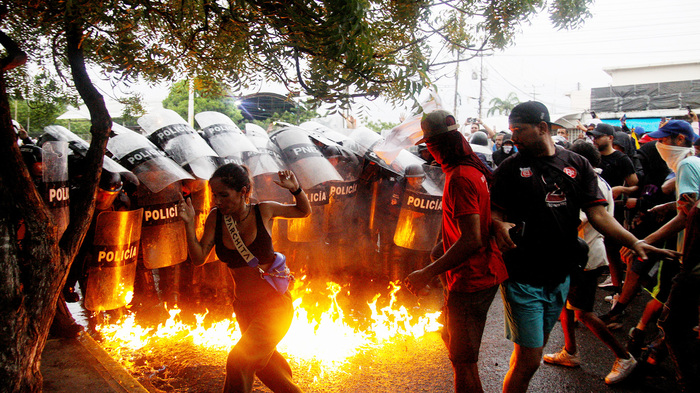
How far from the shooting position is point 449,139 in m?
2.75

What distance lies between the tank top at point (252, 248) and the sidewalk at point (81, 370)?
4.20ft

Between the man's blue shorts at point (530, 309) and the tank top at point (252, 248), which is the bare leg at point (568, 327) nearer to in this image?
the man's blue shorts at point (530, 309)

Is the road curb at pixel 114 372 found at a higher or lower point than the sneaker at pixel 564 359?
higher

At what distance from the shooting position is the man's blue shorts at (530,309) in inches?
103

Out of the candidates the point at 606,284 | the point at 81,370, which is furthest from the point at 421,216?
the point at 81,370

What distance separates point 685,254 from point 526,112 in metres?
1.61

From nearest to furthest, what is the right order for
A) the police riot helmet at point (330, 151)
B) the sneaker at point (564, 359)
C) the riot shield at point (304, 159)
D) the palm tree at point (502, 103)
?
the sneaker at point (564, 359), the riot shield at point (304, 159), the police riot helmet at point (330, 151), the palm tree at point (502, 103)

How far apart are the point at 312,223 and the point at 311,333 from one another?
49.9 inches

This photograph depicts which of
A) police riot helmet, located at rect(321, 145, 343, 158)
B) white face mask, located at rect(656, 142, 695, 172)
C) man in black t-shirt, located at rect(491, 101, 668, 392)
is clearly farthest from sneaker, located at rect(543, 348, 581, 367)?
police riot helmet, located at rect(321, 145, 343, 158)

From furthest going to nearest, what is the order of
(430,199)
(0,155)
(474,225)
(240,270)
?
(430,199)
(240,270)
(474,225)
(0,155)

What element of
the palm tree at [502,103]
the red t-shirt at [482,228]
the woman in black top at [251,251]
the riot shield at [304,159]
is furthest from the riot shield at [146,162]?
the palm tree at [502,103]

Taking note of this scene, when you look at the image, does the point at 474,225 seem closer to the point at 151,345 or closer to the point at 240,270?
the point at 240,270

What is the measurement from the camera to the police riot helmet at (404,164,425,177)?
5.36 m

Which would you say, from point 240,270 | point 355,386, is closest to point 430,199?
point 355,386
